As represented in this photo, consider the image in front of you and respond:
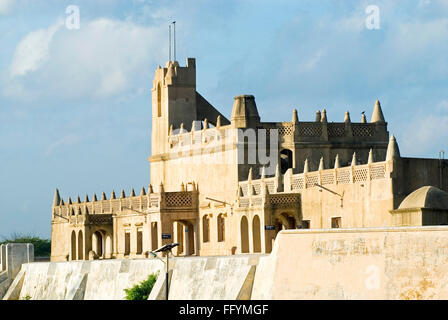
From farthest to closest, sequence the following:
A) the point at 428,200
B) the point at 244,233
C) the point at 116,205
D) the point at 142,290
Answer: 1. the point at 116,205
2. the point at 244,233
3. the point at 142,290
4. the point at 428,200

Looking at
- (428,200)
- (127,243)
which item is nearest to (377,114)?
(127,243)

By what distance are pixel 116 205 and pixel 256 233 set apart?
19.4 metres

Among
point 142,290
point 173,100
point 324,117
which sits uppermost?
point 173,100

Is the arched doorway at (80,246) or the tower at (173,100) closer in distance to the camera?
the tower at (173,100)

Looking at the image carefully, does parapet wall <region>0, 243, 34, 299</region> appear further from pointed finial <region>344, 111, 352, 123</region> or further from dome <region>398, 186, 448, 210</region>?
dome <region>398, 186, 448, 210</region>

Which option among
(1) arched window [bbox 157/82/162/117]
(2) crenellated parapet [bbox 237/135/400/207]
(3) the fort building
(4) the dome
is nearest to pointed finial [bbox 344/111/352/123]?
(3) the fort building

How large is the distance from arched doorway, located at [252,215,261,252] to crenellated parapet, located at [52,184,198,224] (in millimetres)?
8473

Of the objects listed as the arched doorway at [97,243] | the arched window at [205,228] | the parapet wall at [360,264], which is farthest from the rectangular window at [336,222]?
the arched doorway at [97,243]

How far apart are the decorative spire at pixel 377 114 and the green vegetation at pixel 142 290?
670 inches

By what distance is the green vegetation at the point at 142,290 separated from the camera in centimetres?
4962

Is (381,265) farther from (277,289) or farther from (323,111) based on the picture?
(323,111)

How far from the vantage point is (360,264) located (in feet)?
122

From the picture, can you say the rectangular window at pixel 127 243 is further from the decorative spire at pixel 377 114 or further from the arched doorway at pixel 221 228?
the decorative spire at pixel 377 114

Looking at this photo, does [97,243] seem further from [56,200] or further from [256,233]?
[256,233]
